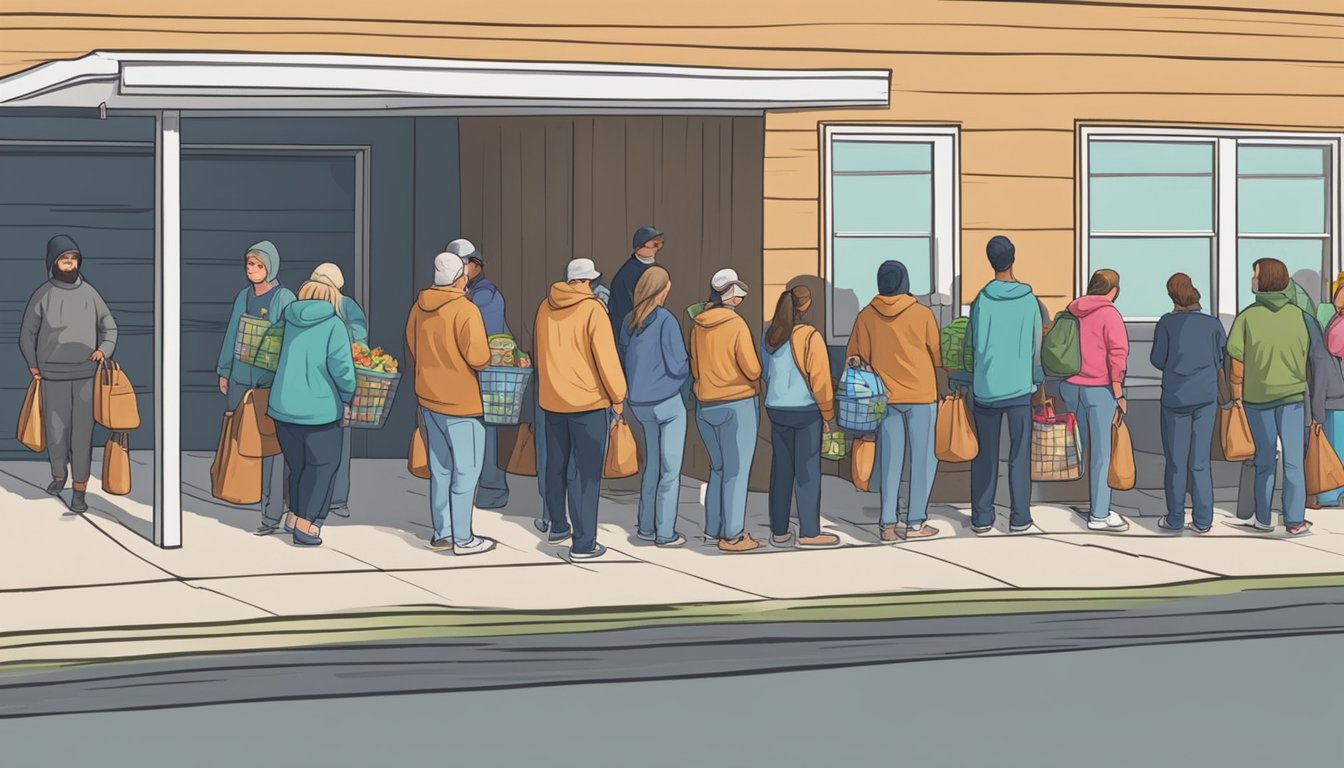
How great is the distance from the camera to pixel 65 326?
11.1m

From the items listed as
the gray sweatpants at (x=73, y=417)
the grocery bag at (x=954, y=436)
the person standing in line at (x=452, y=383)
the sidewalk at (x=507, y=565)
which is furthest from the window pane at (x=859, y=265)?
the gray sweatpants at (x=73, y=417)

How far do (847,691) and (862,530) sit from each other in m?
3.53

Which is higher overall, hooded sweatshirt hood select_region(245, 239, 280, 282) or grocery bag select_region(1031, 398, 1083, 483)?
Answer: hooded sweatshirt hood select_region(245, 239, 280, 282)

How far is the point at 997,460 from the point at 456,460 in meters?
3.17

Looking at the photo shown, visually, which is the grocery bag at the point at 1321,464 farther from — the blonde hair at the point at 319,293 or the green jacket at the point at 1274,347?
the blonde hair at the point at 319,293

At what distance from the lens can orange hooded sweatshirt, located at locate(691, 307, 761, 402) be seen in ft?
31.6

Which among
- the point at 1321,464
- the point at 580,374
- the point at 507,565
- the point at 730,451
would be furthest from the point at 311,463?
the point at 1321,464

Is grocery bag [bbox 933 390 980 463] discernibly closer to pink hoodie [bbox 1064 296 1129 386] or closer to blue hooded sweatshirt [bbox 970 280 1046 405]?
blue hooded sweatshirt [bbox 970 280 1046 405]

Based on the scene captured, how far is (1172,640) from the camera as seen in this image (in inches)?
340

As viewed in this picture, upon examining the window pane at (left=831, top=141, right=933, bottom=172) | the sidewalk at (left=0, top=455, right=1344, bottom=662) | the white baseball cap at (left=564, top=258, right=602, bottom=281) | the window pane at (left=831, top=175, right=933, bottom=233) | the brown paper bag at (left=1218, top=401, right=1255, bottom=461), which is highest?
the window pane at (left=831, top=141, right=933, bottom=172)

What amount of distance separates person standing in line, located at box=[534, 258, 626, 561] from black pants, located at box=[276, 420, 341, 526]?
1.15 metres

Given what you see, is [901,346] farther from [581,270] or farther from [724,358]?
[581,270]

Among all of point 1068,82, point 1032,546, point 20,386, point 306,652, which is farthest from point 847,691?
point 20,386

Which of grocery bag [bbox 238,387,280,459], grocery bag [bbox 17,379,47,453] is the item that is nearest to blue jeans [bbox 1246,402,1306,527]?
grocery bag [bbox 238,387,280,459]
